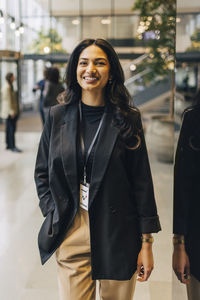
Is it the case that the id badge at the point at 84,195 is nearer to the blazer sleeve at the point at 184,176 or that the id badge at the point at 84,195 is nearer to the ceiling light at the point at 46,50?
the blazer sleeve at the point at 184,176

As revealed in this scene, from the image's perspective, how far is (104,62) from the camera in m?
1.64

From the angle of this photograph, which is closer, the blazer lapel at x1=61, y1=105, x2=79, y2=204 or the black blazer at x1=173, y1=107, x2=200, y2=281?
the black blazer at x1=173, y1=107, x2=200, y2=281

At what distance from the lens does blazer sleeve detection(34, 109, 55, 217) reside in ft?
5.76

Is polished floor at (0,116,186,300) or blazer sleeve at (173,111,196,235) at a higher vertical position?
blazer sleeve at (173,111,196,235)

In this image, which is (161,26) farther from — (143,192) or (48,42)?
(48,42)

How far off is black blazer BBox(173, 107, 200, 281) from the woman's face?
16.6 inches

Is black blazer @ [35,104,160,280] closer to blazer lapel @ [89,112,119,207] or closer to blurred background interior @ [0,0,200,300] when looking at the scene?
blazer lapel @ [89,112,119,207]

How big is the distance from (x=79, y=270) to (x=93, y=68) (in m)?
0.87

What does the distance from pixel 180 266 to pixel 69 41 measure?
1497 cm

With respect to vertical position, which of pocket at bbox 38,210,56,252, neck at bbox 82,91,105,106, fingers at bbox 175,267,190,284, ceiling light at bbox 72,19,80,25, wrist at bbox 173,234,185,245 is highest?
ceiling light at bbox 72,19,80,25

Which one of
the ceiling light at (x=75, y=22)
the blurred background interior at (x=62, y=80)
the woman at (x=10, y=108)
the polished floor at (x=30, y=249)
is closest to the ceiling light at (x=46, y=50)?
the blurred background interior at (x=62, y=80)

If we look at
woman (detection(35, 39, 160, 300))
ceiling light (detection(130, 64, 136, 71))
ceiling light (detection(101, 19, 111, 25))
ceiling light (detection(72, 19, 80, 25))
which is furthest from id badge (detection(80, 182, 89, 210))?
ceiling light (detection(72, 19, 80, 25))

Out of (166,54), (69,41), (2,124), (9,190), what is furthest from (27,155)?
(69,41)

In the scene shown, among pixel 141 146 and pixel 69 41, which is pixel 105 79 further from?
pixel 69 41
